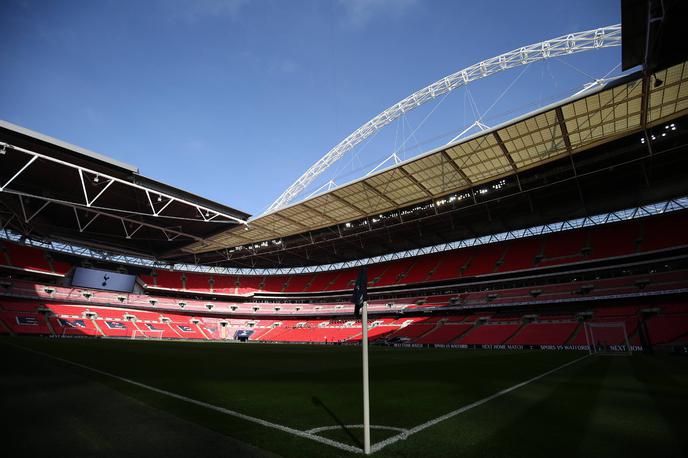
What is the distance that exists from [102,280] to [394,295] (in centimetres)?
4481

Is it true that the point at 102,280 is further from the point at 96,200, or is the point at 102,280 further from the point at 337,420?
the point at 337,420

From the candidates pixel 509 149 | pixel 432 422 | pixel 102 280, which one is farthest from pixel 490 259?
pixel 102 280

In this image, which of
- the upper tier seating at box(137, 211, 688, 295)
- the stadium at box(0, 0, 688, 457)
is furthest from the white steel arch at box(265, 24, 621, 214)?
the upper tier seating at box(137, 211, 688, 295)

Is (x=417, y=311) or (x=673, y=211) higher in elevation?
(x=673, y=211)

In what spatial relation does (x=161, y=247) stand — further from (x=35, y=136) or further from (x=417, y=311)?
(x=417, y=311)

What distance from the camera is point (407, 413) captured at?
612 centimetres

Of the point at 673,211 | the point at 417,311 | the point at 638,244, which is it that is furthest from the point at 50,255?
the point at 673,211

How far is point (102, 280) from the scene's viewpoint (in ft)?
156

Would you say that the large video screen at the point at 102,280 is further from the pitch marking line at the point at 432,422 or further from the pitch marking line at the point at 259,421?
the pitch marking line at the point at 432,422

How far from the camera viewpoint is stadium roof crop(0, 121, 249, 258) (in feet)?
72.8

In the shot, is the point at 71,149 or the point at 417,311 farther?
the point at 417,311

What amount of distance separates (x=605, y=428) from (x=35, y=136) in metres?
30.0

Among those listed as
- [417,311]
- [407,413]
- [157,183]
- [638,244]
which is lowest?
[407,413]


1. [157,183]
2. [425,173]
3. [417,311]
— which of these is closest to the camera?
[157,183]
